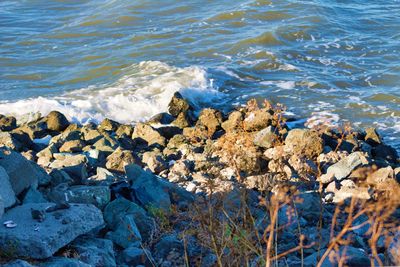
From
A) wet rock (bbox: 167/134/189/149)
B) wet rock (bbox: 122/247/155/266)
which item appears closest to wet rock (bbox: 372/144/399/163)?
wet rock (bbox: 167/134/189/149)

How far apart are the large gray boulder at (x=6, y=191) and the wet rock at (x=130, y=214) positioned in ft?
3.01

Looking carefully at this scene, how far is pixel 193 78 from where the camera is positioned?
15.0m

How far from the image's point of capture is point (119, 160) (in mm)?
9328

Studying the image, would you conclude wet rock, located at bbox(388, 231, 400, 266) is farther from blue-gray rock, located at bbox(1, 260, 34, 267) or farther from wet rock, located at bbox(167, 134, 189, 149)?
wet rock, located at bbox(167, 134, 189, 149)

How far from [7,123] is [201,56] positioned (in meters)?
6.19

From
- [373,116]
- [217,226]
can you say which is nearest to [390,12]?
[373,116]

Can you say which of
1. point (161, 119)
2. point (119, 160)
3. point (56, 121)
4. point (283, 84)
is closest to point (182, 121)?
point (161, 119)

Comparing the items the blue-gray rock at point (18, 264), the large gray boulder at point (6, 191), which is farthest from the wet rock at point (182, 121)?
the blue-gray rock at point (18, 264)

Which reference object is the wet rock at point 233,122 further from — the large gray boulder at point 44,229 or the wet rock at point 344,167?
the large gray boulder at point 44,229

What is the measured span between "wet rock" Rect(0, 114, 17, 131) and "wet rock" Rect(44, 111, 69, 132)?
58cm

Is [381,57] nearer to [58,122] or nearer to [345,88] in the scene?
[345,88]

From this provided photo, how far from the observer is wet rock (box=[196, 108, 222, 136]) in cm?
1158

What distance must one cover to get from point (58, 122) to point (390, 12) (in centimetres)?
1219

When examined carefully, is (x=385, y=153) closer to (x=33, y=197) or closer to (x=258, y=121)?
(x=258, y=121)
